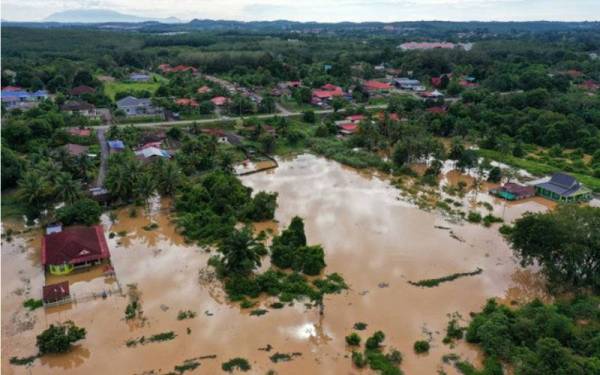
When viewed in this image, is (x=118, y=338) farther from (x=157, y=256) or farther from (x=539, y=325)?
(x=539, y=325)

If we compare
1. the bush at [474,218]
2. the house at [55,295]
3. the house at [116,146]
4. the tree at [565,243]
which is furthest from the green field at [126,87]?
the tree at [565,243]

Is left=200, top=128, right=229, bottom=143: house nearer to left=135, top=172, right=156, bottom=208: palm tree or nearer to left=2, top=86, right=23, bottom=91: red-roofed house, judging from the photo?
left=135, top=172, right=156, bottom=208: palm tree

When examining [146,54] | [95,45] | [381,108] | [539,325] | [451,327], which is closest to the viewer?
[539,325]

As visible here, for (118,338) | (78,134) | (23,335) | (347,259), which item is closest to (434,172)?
(347,259)

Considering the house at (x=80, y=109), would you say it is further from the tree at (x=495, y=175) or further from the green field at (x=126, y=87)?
the tree at (x=495, y=175)

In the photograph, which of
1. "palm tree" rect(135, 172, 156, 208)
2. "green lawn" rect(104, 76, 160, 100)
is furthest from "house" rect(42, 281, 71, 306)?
"green lawn" rect(104, 76, 160, 100)
